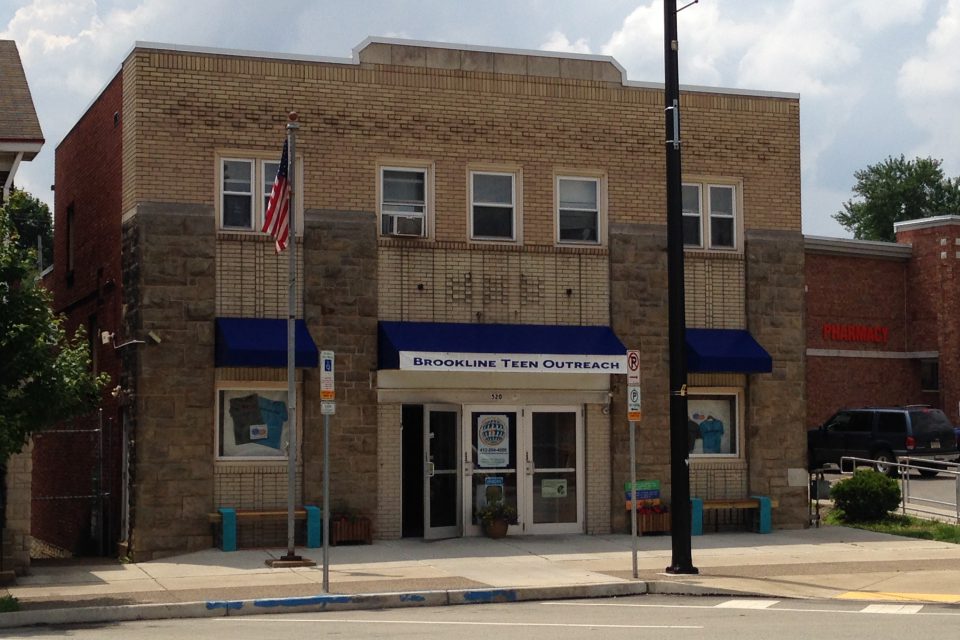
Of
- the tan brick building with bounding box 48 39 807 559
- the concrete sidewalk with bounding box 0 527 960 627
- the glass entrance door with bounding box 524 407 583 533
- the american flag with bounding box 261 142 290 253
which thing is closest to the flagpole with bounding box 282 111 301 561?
the american flag with bounding box 261 142 290 253

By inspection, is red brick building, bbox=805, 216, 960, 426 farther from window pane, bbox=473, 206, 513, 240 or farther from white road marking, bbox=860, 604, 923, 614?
white road marking, bbox=860, 604, 923, 614

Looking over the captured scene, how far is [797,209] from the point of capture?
78.3 ft

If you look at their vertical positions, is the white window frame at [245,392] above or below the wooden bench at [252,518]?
above

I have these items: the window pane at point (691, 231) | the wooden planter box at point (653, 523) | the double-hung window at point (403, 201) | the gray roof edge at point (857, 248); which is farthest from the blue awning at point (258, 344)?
the gray roof edge at point (857, 248)

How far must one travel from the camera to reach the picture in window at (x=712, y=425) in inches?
904

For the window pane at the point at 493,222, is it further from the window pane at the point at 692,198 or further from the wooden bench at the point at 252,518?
the wooden bench at the point at 252,518

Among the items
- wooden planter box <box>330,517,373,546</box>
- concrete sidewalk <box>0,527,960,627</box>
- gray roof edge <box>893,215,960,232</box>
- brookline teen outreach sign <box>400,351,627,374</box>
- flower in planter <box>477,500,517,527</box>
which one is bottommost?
concrete sidewalk <box>0,527,960,627</box>

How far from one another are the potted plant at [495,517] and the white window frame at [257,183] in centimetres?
505

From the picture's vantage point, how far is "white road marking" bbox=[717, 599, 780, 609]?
15.1m

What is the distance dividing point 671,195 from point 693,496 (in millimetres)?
6737

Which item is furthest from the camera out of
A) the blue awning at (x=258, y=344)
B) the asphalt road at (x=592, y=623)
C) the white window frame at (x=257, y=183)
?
the white window frame at (x=257, y=183)

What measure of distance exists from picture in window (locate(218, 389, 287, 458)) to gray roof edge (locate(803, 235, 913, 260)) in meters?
23.0

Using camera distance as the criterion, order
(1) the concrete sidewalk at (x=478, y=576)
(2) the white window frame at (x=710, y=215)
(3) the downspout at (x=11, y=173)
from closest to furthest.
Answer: (1) the concrete sidewalk at (x=478, y=576), (3) the downspout at (x=11, y=173), (2) the white window frame at (x=710, y=215)

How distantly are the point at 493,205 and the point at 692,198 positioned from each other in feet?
11.4
